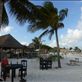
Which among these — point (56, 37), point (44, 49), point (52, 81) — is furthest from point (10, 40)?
point (52, 81)

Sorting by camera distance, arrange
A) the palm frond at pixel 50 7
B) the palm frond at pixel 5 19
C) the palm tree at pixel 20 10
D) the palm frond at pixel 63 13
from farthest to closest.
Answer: the palm frond at pixel 63 13
the palm frond at pixel 50 7
the palm frond at pixel 5 19
the palm tree at pixel 20 10

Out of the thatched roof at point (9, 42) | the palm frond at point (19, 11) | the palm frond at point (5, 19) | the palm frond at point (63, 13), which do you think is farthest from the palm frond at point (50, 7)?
the thatched roof at point (9, 42)

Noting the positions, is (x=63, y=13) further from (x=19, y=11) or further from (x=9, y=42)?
(x=9, y=42)

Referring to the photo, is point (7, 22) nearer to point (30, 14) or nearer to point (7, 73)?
point (30, 14)

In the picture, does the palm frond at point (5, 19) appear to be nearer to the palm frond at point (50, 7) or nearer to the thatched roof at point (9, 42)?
the palm frond at point (50, 7)

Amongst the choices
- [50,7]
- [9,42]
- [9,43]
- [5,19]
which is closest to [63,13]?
[50,7]

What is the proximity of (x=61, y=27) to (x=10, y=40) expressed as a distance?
17.6 m

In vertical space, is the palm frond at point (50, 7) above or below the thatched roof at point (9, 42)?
above

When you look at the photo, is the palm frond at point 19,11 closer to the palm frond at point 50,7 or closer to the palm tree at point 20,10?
the palm tree at point 20,10

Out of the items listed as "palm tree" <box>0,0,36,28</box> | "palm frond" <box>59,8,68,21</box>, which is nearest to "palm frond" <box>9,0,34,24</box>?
"palm tree" <box>0,0,36,28</box>

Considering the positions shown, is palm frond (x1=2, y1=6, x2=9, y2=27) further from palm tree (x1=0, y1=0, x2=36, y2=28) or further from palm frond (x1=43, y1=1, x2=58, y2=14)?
palm frond (x1=43, y1=1, x2=58, y2=14)

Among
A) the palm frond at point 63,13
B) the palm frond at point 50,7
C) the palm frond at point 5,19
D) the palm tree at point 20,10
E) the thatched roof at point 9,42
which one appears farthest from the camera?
the thatched roof at point 9,42

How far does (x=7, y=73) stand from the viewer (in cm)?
1694

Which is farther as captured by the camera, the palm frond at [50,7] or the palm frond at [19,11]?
the palm frond at [50,7]
